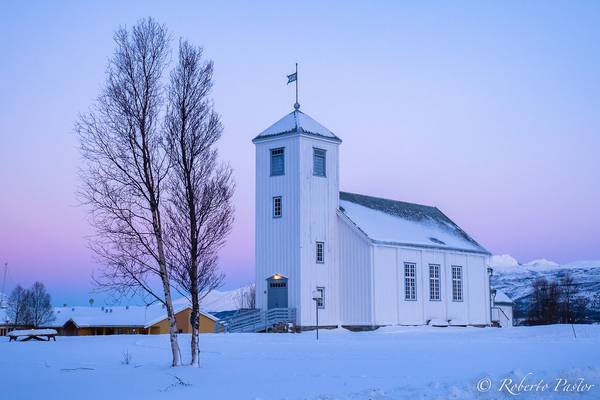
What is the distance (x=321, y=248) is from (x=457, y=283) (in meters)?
10.4

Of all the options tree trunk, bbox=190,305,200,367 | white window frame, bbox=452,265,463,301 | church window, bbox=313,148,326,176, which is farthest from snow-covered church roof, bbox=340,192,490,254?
tree trunk, bbox=190,305,200,367

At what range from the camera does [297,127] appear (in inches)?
1502

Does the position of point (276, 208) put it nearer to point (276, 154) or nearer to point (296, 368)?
point (276, 154)

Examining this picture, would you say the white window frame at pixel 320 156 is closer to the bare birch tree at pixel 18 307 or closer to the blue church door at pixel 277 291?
the blue church door at pixel 277 291

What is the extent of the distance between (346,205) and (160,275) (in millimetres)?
22677

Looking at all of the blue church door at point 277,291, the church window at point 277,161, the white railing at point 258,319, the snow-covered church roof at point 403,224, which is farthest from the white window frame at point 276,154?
the white railing at point 258,319

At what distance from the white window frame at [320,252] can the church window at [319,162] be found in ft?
12.0

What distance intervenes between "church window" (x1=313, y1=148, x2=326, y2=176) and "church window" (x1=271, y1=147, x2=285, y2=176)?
166 centimetres

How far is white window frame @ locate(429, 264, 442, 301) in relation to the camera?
42.0m

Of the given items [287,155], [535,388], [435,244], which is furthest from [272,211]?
[535,388]

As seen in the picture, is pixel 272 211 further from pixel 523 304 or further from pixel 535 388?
pixel 523 304

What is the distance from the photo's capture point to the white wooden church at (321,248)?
37.6 meters

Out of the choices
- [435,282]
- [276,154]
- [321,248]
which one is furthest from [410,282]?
[276,154]

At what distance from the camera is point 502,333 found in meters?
32.2
